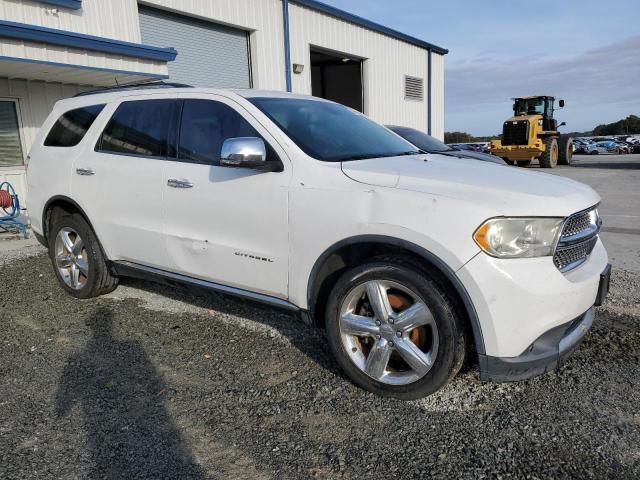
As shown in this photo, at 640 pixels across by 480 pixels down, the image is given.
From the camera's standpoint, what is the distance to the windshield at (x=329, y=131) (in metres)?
3.54

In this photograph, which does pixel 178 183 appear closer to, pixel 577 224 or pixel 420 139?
pixel 577 224

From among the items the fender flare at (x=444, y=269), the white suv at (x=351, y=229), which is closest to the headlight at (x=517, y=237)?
the white suv at (x=351, y=229)

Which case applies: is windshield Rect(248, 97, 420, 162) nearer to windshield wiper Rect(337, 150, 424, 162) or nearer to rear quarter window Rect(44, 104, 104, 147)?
windshield wiper Rect(337, 150, 424, 162)

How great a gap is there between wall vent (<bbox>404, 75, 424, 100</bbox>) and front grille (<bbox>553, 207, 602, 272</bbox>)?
17864 millimetres

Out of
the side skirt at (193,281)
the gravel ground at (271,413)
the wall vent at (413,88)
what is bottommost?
the gravel ground at (271,413)

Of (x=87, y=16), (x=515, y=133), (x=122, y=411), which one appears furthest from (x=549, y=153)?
(x=122, y=411)

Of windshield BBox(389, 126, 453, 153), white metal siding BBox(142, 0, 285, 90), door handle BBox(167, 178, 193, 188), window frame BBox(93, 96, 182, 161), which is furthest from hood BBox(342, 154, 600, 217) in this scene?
white metal siding BBox(142, 0, 285, 90)

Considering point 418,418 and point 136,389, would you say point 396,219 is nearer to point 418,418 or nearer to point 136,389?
point 418,418

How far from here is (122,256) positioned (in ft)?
14.9

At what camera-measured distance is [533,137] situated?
2352 centimetres

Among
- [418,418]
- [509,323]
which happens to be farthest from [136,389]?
[509,323]

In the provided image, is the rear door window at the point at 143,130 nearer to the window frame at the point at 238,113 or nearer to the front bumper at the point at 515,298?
the window frame at the point at 238,113

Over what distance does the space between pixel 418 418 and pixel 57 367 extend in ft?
7.96

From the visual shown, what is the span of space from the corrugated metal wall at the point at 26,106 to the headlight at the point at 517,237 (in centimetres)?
956
